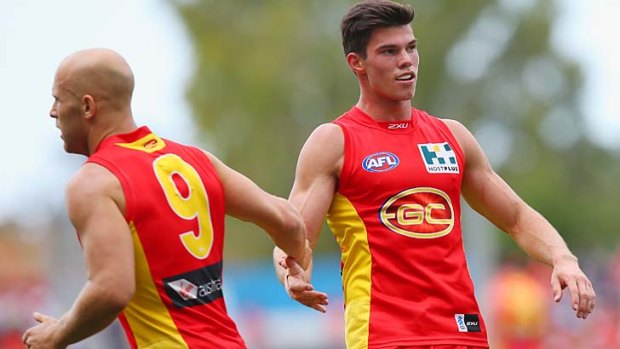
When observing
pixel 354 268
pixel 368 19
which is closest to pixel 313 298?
pixel 354 268

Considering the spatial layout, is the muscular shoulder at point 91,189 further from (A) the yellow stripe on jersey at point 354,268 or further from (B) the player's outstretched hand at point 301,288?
(A) the yellow stripe on jersey at point 354,268

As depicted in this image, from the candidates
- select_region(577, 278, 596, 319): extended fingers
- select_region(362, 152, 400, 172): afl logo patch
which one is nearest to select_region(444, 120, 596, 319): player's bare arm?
select_region(577, 278, 596, 319): extended fingers

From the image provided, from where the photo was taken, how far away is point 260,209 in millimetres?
6738

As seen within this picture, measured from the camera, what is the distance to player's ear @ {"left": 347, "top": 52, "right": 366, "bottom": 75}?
26.9 ft

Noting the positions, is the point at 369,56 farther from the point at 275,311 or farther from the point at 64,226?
the point at 275,311

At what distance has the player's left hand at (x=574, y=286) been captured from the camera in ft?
24.3

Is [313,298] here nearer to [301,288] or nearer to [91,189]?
[301,288]

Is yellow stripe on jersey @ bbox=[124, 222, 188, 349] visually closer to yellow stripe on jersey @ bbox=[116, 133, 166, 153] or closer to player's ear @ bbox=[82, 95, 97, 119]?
yellow stripe on jersey @ bbox=[116, 133, 166, 153]

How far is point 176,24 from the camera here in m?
45.1

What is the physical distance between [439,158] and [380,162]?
0.33 m

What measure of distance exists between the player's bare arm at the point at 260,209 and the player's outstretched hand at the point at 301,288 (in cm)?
23

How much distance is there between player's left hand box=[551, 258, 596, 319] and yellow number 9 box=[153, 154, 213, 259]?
207 cm

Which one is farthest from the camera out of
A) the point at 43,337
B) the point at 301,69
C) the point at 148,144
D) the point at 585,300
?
the point at 301,69

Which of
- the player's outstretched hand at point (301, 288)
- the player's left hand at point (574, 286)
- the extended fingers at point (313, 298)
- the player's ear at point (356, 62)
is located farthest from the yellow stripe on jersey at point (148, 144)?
the player's left hand at point (574, 286)
